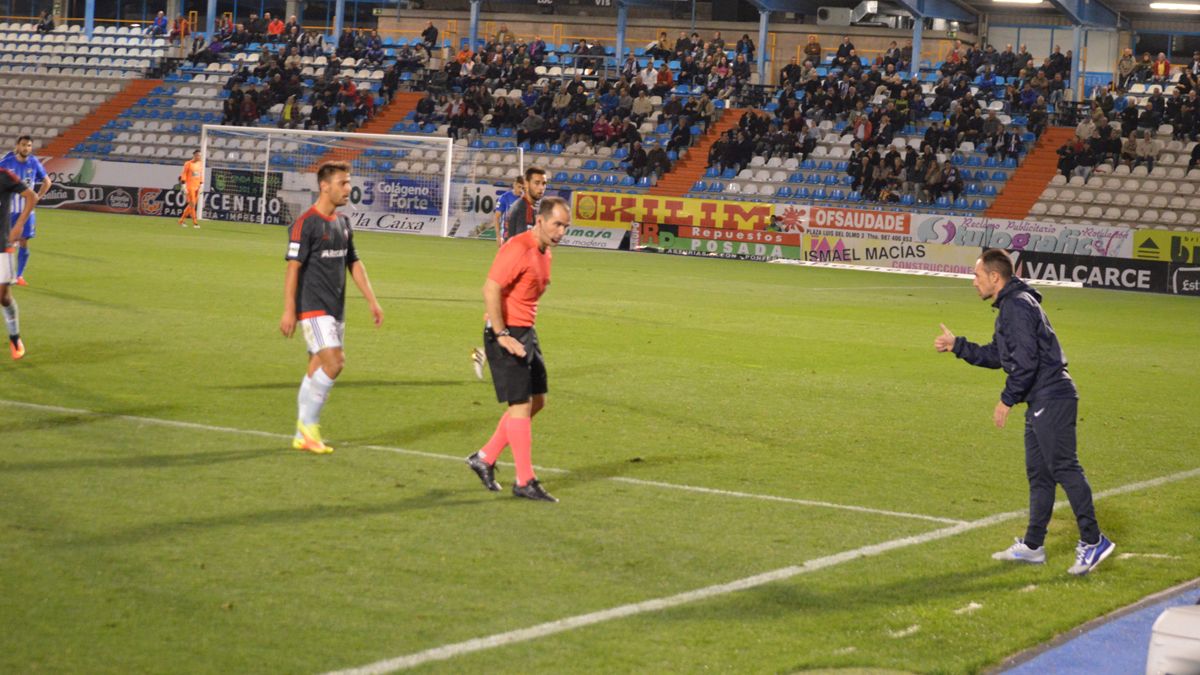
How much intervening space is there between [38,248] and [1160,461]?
2125 centimetres

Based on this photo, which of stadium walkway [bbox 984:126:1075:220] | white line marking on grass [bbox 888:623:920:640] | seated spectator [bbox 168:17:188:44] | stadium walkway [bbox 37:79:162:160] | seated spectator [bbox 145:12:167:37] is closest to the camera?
white line marking on grass [bbox 888:623:920:640]

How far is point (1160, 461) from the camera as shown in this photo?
11.0 m

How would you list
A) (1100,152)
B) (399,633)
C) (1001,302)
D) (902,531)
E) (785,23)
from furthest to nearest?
1. (785,23)
2. (1100,152)
3. (902,531)
4. (1001,302)
5. (399,633)

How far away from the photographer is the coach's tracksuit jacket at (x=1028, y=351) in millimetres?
7457

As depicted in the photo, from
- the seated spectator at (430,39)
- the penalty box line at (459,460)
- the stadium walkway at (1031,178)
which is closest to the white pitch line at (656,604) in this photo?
the penalty box line at (459,460)

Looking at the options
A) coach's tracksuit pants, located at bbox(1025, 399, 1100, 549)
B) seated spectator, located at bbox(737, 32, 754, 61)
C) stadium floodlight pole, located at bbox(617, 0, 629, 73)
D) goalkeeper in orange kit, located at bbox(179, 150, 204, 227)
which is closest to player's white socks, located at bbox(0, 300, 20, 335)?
coach's tracksuit pants, located at bbox(1025, 399, 1100, 549)

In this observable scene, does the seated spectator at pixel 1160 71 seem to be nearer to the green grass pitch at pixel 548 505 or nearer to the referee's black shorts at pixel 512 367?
the green grass pitch at pixel 548 505

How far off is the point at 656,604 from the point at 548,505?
208cm

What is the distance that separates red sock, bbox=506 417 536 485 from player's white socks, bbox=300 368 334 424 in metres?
1.66

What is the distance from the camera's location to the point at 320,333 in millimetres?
9656

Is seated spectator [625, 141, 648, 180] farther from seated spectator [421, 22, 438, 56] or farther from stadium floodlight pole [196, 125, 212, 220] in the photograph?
stadium floodlight pole [196, 125, 212, 220]

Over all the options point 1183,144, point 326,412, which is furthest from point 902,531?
point 1183,144

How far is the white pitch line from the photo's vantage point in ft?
18.1

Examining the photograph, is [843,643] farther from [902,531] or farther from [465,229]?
[465,229]
